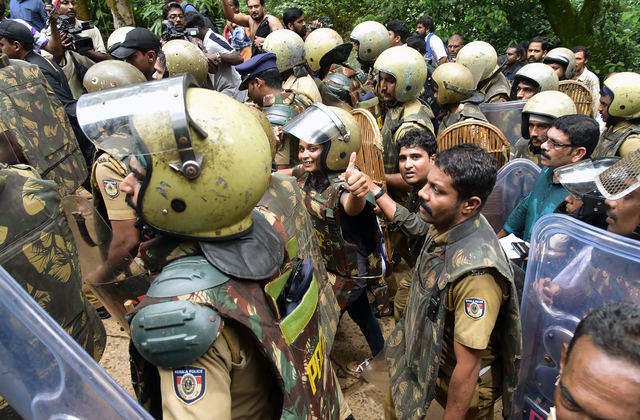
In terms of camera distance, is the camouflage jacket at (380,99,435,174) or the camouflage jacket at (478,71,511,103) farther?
the camouflage jacket at (478,71,511,103)

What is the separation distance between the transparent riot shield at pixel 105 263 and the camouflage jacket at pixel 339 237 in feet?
4.30

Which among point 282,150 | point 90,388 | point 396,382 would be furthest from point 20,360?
point 282,150

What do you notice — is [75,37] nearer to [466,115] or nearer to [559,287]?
[466,115]

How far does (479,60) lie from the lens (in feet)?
20.5

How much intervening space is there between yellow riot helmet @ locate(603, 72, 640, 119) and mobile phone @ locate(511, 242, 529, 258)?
2.72 meters

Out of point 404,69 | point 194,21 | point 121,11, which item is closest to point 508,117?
point 404,69

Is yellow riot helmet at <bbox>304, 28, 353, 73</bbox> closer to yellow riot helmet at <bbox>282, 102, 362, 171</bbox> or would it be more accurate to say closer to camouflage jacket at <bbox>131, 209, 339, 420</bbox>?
yellow riot helmet at <bbox>282, 102, 362, 171</bbox>

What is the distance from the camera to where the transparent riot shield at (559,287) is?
168cm

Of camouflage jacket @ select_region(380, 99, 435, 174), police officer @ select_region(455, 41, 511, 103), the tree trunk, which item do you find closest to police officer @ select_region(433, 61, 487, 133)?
camouflage jacket @ select_region(380, 99, 435, 174)

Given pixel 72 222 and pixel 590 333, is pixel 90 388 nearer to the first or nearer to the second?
pixel 590 333

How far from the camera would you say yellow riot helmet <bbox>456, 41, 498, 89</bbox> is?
6242 mm

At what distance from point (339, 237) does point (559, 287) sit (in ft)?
4.94

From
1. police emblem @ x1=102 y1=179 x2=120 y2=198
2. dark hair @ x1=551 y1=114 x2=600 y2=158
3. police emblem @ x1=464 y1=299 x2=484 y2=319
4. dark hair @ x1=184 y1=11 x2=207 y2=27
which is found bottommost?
police emblem @ x1=102 y1=179 x2=120 y2=198

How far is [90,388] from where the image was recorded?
849mm
